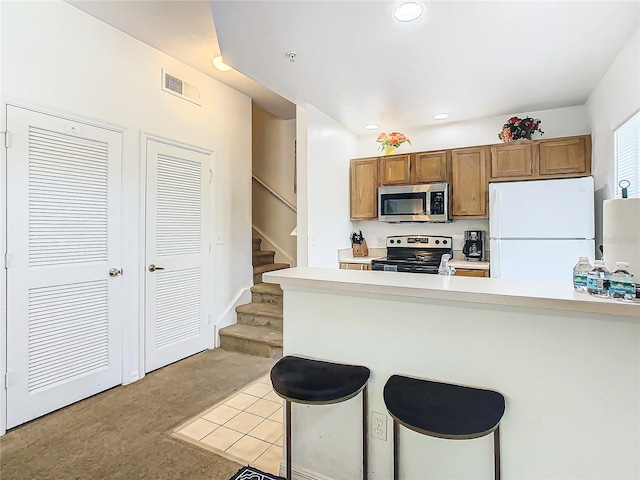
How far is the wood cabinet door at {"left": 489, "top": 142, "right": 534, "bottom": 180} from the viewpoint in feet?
11.5

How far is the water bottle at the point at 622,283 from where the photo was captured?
3.69ft

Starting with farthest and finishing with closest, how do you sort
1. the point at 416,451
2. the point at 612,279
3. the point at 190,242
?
the point at 190,242, the point at 416,451, the point at 612,279

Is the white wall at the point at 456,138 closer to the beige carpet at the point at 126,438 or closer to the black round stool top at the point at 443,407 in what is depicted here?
the beige carpet at the point at 126,438

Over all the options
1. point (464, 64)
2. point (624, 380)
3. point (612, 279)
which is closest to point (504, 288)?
point (612, 279)

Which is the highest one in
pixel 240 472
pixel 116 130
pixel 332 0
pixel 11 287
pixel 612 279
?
pixel 332 0

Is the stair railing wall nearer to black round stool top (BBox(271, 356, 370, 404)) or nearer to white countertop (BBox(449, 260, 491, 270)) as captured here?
white countertop (BBox(449, 260, 491, 270))

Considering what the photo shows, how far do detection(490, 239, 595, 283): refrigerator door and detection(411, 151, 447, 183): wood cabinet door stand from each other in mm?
1040

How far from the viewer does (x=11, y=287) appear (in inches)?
88.7

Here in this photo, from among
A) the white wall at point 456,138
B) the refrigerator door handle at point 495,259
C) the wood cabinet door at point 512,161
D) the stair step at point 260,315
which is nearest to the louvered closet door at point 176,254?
the stair step at point 260,315

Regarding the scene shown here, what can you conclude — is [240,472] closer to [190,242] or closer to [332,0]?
[190,242]

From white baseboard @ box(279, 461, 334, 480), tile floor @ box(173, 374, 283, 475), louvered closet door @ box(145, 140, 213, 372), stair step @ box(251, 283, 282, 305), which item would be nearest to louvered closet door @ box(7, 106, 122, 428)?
louvered closet door @ box(145, 140, 213, 372)

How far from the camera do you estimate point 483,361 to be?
1.37m

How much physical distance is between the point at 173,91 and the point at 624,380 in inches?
149

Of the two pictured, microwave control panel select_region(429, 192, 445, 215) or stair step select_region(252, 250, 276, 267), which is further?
stair step select_region(252, 250, 276, 267)
